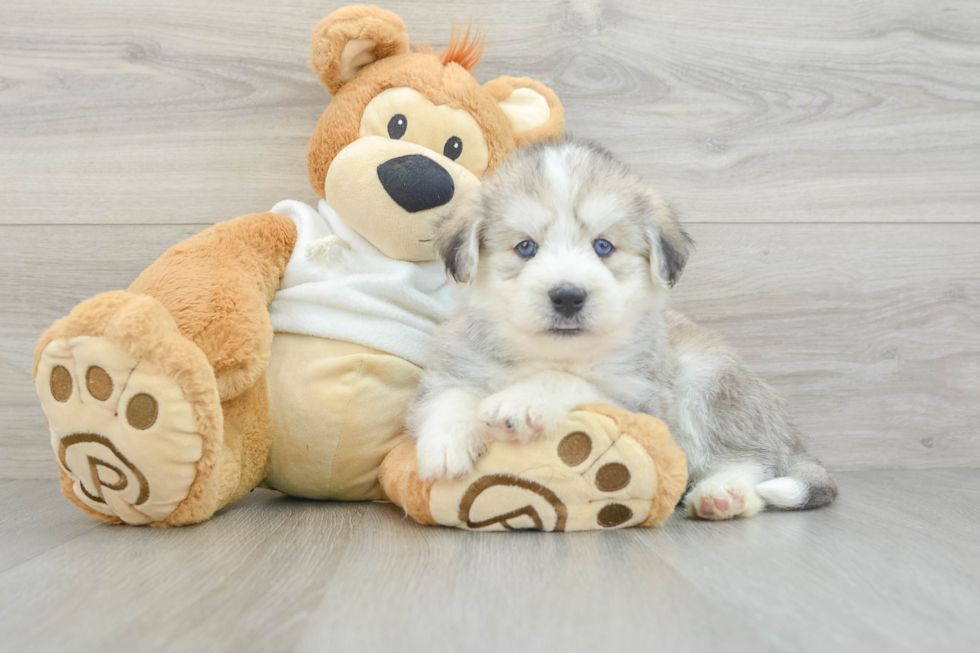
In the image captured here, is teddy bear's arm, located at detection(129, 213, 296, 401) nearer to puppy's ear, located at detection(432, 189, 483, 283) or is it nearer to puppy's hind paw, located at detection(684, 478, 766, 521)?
puppy's ear, located at detection(432, 189, 483, 283)

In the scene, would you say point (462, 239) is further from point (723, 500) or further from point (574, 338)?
point (723, 500)

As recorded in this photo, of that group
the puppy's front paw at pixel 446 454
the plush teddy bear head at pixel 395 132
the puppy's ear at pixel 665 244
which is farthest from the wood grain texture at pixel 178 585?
the puppy's ear at pixel 665 244

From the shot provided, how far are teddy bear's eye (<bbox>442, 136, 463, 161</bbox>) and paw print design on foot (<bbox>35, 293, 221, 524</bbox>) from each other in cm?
86

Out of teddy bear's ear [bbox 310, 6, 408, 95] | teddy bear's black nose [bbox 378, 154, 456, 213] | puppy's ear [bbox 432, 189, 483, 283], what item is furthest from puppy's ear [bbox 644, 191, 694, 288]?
teddy bear's ear [bbox 310, 6, 408, 95]

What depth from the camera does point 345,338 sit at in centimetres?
194

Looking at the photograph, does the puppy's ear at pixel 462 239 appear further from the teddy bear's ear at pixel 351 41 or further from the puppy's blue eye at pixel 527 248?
the teddy bear's ear at pixel 351 41

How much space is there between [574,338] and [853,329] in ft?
4.70

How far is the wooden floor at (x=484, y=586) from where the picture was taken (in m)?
1.09

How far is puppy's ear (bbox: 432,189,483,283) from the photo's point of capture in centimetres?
175

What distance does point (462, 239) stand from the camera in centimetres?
176

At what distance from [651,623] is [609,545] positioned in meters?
0.40

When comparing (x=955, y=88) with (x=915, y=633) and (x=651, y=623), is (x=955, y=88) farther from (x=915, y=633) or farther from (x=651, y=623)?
(x=651, y=623)

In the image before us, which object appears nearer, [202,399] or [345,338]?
[202,399]

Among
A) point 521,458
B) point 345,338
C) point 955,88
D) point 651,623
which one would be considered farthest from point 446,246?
point 955,88
